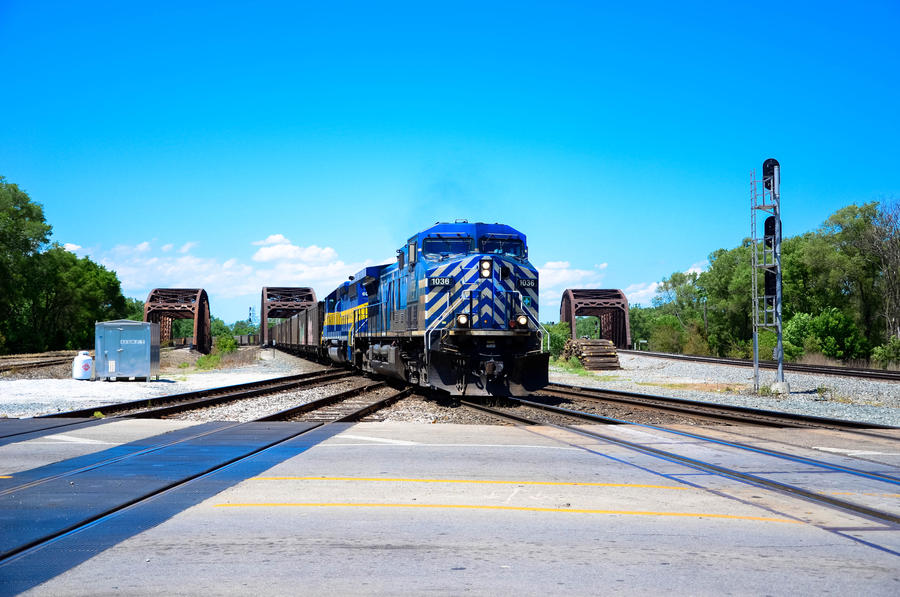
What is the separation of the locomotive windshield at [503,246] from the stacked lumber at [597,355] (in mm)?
20022

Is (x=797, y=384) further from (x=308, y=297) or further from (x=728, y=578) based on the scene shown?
(x=308, y=297)

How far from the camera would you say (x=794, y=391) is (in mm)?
20109

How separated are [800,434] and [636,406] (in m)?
4.43

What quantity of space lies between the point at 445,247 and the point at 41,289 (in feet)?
194

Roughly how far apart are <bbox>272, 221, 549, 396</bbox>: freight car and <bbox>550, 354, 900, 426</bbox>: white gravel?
5.87 metres

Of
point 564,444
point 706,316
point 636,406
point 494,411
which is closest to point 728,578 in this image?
point 564,444

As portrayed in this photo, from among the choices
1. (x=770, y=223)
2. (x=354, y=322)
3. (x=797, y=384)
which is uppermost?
(x=770, y=223)

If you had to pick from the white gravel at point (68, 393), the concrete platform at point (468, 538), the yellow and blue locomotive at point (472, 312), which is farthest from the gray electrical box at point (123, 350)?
the concrete platform at point (468, 538)

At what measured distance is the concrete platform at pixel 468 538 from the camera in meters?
3.67

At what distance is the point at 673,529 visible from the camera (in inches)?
189

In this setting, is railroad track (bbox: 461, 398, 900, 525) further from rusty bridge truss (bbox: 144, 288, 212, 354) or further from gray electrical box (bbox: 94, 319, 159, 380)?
rusty bridge truss (bbox: 144, 288, 212, 354)

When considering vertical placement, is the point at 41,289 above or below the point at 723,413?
above

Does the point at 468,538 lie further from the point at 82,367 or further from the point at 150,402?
the point at 82,367

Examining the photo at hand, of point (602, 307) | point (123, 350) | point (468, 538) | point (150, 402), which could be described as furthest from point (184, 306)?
point (468, 538)
